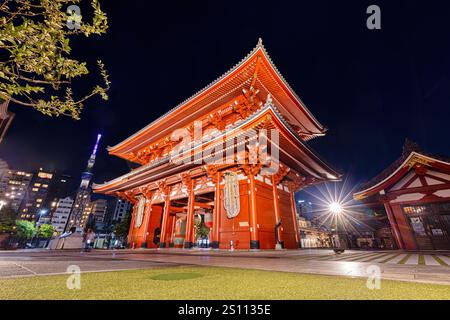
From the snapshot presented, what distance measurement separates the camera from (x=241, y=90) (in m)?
10.2

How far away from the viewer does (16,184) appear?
72.8m

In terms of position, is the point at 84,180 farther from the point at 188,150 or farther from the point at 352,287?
the point at 352,287

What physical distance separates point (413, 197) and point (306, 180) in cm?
505

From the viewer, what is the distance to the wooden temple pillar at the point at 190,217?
9.76 metres

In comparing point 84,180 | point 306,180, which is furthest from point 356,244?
point 84,180

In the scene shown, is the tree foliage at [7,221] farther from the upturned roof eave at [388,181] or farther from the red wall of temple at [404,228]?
the red wall of temple at [404,228]

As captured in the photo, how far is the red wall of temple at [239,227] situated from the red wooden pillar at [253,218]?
6.9 inches

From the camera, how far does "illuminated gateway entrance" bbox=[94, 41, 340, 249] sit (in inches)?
313

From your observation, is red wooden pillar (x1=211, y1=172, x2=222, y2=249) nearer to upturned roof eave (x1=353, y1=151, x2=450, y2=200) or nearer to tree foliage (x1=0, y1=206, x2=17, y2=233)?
upturned roof eave (x1=353, y1=151, x2=450, y2=200)

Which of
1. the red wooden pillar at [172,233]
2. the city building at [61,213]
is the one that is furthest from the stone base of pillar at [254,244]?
the city building at [61,213]

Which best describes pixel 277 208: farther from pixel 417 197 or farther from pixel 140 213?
pixel 140 213
